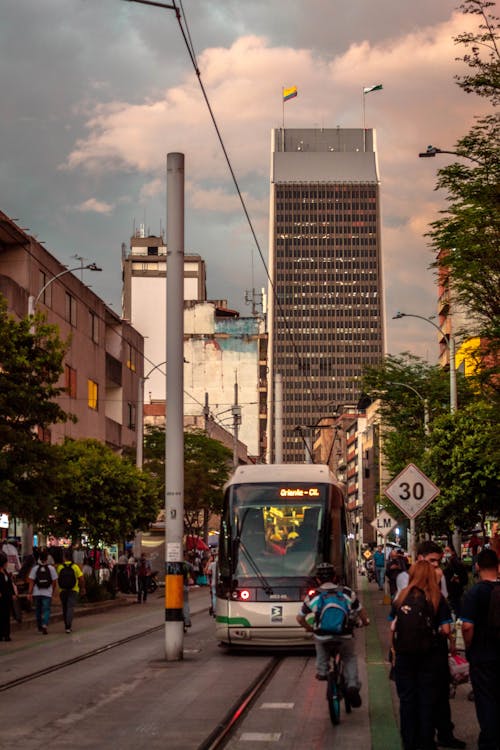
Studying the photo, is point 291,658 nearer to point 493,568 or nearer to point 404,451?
point 493,568

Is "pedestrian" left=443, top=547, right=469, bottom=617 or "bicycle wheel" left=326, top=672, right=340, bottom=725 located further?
"pedestrian" left=443, top=547, right=469, bottom=617

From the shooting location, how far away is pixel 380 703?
14.3 metres

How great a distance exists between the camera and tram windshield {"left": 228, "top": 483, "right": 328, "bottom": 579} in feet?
72.6

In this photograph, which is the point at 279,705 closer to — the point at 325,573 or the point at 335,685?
the point at 335,685

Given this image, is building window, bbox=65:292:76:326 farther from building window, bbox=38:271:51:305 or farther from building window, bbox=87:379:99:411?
building window, bbox=87:379:99:411

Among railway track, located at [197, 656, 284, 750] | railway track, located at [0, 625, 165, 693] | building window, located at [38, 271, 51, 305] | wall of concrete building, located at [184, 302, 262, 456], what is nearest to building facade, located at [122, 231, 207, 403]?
wall of concrete building, located at [184, 302, 262, 456]

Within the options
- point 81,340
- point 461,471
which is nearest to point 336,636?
point 461,471

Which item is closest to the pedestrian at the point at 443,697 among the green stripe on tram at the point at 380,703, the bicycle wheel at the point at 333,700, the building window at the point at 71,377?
the green stripe on tram at the point at 380,703

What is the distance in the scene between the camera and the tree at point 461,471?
45.7m

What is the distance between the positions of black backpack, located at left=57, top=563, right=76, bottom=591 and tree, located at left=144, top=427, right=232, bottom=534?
48487 millimetres

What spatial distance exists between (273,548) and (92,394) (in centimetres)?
4273

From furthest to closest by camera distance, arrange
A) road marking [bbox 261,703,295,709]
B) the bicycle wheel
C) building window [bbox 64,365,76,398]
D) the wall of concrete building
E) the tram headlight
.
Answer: the wall of concrete building
building window [bbox 64,365,76,398]
the tram headlight
road marking [bbox 261,703,295,709]
the bicycle wheel

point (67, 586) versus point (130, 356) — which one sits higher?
Answer: point (130, 356)

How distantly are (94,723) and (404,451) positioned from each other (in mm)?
48986
